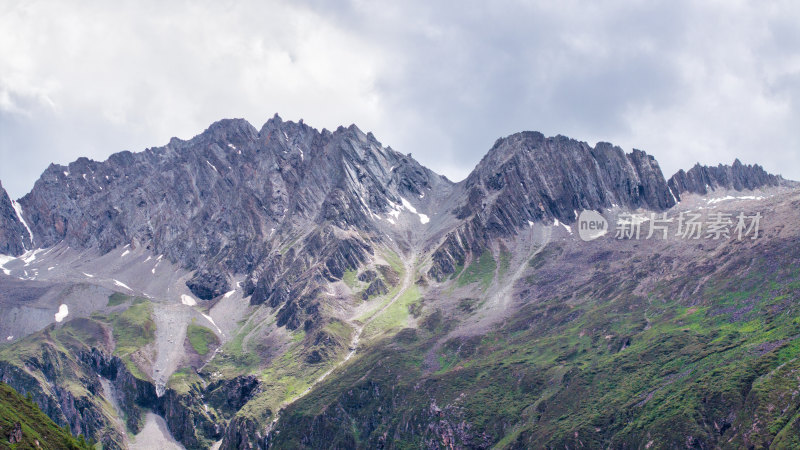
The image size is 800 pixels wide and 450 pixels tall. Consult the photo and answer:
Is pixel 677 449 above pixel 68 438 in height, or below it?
below

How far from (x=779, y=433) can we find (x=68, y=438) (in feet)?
583

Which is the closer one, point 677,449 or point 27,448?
point 27,448

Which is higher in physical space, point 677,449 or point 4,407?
point 4,407

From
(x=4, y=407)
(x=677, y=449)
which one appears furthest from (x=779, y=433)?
(x=4, y=407)

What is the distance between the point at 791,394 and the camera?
623 ft

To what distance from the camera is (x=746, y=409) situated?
197m

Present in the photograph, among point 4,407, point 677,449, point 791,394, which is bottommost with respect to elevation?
point 677,449

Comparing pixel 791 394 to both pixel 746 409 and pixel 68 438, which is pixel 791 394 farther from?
pixel 68 438

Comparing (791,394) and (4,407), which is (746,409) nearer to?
(791,394)

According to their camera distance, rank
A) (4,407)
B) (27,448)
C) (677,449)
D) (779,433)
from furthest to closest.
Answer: (677,449)
(779,433)
(4,407)
(27,448)

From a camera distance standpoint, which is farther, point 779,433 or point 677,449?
point 677,449

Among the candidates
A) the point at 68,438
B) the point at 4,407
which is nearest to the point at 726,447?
the point at 68,438

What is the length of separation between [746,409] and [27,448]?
181 meters

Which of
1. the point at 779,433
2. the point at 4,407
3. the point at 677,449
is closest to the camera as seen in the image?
the point at 4,407
